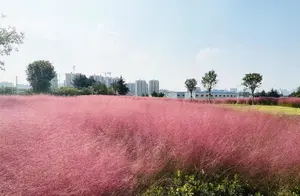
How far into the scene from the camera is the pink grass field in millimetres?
2100

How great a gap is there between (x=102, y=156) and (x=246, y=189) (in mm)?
1754

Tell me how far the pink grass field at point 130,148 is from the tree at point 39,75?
1862 inches

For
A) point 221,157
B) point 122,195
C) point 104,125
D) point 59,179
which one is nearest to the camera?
point 59,179

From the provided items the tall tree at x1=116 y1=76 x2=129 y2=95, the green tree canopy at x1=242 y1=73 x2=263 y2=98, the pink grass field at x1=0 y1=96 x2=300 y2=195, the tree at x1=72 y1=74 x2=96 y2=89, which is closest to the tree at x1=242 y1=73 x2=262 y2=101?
the green tree canopy at x1=242 y1=73 x2=263 y2=98

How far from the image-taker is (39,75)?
48.2 meters

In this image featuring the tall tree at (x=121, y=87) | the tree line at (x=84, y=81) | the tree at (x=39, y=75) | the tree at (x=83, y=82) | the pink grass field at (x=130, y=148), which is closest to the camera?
the pink grass field at (x=130, y=148)

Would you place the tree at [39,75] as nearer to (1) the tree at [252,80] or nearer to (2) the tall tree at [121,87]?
(2) the tall tree at [121,87]

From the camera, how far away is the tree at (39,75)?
47.7m

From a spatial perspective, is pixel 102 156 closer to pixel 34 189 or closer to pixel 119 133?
pixel 34 189

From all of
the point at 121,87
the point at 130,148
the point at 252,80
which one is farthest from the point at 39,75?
the point at 130,148

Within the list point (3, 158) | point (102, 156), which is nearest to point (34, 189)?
point (3, 158)

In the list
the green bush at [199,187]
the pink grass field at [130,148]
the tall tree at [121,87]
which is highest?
the tall tree at [121,87]

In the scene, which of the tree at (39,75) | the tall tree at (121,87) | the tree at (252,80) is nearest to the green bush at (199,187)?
the tree at (252,80)

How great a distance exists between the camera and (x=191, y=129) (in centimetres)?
368
